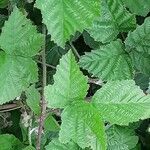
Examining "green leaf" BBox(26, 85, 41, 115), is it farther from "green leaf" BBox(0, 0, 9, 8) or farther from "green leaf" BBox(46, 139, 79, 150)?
"green leaf" BBox(0, 0, 9, 8)

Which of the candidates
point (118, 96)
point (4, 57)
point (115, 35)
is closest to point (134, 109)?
point (118, 96)

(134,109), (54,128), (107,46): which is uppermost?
(107,46)

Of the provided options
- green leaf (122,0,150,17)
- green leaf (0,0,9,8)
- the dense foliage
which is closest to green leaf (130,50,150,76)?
the dense foliage

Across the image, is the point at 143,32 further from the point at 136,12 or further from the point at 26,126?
the point at 26,126

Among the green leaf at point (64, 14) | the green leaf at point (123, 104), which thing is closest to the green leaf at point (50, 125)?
the green leaf at point (123, 104)

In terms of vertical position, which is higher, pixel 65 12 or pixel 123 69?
pixel 65 12

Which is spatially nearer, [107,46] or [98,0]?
[98,0]

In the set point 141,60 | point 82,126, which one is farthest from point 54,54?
point 82,126
